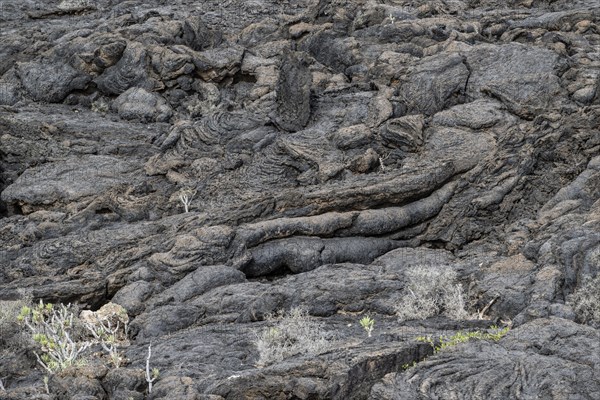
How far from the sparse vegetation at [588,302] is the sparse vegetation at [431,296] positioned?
6.75 ft

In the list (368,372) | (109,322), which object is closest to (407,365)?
(368,372)

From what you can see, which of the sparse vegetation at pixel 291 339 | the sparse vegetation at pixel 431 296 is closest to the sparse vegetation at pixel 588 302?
the sparse vegetation at pixel 431 296

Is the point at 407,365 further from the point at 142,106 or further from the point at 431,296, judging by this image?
the point at 142,106

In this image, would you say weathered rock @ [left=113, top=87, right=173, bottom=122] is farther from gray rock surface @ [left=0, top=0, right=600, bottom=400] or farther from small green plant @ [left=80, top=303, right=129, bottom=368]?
small green plant @ [left=80, top=303, right=129, bottom=368]

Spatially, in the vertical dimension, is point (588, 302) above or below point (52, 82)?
above

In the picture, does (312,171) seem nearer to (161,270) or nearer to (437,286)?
(161,270)

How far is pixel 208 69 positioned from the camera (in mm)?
34875

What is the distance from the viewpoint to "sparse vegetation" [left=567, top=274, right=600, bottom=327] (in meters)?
13.6

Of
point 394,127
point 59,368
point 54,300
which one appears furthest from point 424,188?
point 59,368

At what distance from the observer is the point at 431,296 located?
16141mm

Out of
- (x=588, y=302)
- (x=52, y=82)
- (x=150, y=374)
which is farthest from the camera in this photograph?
(x=52, y=82)

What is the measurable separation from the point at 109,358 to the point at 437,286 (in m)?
5.99

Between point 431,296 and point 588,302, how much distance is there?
315 centimetres

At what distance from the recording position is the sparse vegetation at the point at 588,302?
44.5 ft
